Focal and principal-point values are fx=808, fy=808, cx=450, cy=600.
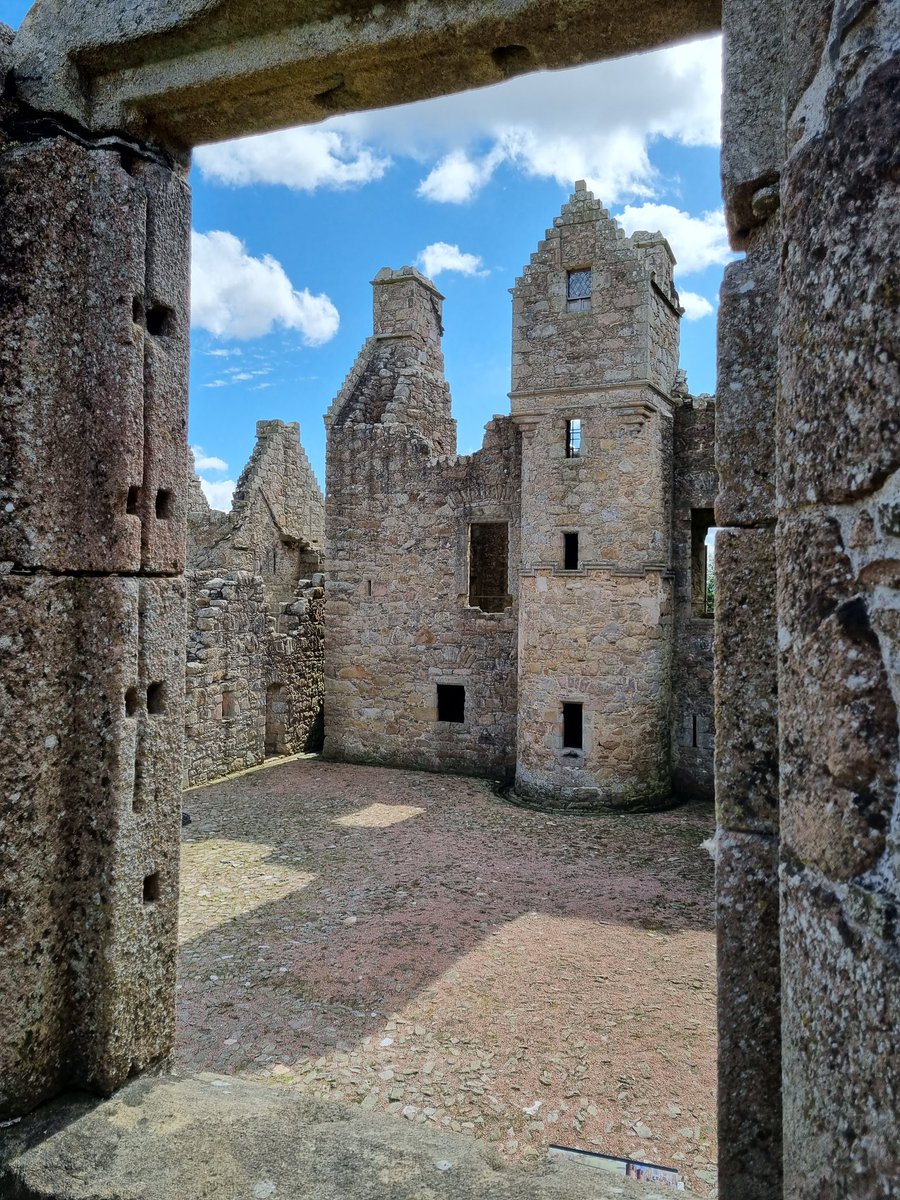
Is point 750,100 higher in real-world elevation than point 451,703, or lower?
higher

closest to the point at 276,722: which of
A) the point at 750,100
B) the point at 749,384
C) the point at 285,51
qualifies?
the point at 285,51

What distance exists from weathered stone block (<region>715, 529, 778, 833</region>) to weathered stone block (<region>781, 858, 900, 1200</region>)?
0.56 meters

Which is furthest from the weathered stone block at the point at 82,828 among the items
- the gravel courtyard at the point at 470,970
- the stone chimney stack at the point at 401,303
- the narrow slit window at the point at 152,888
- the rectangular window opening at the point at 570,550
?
the stone chimney stack at the point at 401,303

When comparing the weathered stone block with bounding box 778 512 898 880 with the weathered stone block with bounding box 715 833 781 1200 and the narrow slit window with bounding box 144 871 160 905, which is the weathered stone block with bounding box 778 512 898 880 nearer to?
the weathered stone block with bounding box 715 833 781 1200

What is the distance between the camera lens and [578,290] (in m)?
11.4

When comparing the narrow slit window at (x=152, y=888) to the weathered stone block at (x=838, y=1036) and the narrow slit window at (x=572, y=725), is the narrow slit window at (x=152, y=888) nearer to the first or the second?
the weathered stone block at (x=838, y=1036)

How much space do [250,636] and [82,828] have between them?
10.7m

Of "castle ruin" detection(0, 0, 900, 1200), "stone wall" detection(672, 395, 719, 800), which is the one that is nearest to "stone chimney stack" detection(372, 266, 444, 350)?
"stone wall" detection(672, 395, 719, 800)

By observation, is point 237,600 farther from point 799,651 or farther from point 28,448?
point 799,651

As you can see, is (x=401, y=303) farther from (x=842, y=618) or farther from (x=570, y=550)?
(x=842, y=618)

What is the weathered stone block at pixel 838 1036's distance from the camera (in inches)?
42.4

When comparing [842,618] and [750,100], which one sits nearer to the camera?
[842,618]

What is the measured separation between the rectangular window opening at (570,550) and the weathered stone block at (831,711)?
1027 cm

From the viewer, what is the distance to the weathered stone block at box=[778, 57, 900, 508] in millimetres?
1098
